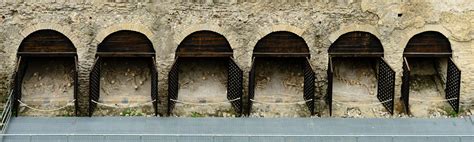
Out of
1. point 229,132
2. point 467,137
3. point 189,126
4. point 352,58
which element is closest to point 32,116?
point 189,126

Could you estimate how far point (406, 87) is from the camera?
38.7 feet

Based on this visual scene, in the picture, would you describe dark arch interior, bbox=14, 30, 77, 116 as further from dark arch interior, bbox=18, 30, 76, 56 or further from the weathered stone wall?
the weathered stone wall

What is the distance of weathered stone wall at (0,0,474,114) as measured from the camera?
1146 centimetres

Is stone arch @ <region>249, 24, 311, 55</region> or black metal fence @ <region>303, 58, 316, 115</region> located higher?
stone arch @ <region>249, 24, 311, 55</region>

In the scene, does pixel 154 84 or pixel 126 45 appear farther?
pixel 126 45

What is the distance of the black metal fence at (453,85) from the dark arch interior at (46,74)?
6.94 meters

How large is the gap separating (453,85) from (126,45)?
6.15m

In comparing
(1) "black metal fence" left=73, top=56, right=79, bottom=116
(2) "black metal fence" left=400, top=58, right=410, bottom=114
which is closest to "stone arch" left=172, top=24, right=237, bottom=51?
(1) "black metal fence" left=73, top=56, right=79, bottom=116

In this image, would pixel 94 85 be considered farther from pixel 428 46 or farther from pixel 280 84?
pixel 428 46

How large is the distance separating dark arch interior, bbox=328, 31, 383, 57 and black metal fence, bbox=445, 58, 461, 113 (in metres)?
1.38

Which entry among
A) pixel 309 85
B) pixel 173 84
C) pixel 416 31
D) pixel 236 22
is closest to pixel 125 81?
pixel 173 84

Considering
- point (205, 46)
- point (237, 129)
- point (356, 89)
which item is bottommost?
point (237, 129)

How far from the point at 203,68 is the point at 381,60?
336cm

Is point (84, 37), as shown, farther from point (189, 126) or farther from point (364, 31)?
point (364, 31)
